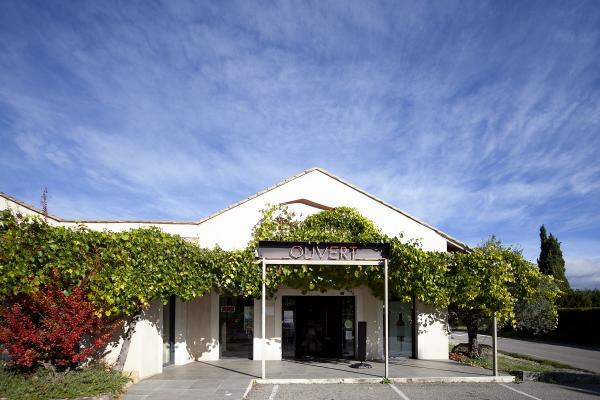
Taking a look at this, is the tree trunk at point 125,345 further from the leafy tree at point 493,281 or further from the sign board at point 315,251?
the leafy tree at point 493,281

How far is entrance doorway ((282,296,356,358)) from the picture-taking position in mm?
14664

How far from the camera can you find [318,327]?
14938 mm

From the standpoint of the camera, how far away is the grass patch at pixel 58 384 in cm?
826

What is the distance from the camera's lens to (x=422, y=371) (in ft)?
40.3

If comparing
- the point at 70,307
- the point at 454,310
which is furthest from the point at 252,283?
the point at 454,310

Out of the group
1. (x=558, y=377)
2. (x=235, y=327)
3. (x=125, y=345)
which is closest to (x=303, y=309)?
(x=235, y=327)

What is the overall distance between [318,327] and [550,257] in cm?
2836

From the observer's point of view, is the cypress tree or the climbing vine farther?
the cypress tree

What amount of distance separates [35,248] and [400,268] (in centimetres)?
886

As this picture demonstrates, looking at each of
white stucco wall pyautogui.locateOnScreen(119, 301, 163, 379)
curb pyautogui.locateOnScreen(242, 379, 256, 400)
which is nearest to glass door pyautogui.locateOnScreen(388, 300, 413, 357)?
curb pyautogui.locateOnScreen(242, 379, 256, 400)

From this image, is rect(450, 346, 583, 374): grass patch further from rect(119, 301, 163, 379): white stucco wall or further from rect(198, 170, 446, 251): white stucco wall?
rect(119, 301, 163, 379): white stucco wall

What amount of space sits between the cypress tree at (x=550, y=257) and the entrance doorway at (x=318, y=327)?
26425 millimetres

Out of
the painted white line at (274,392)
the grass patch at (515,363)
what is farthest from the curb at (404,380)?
the grass patch at (515,363)

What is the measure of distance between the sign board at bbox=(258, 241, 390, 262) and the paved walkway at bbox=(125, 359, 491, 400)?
307 centimetres
